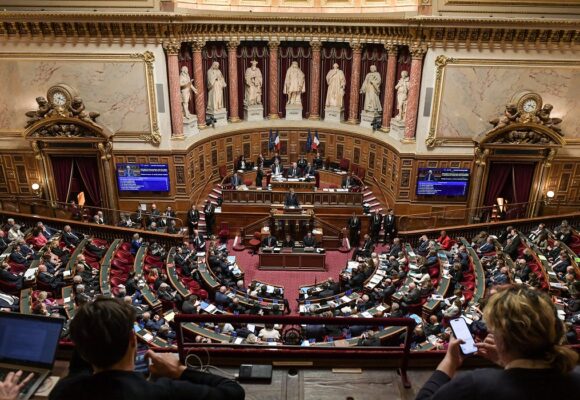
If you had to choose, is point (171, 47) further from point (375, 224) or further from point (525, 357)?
point (525, 357)

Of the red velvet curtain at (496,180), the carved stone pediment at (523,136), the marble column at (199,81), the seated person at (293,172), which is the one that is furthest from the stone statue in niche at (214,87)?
the red velvet curtain at (496,180)

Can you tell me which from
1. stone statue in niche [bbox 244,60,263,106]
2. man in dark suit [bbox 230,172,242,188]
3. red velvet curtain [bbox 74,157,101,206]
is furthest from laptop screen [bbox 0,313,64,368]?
stone statue in niche [bbox 244,60,263,106]

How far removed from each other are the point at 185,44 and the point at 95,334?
62.3 ft

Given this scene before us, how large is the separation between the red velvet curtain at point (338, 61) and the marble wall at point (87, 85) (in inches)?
341

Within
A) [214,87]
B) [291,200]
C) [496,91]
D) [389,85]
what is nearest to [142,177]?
[214,87]

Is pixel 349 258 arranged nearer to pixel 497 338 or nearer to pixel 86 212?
pixel 86 212

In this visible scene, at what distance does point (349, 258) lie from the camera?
18.1 meters

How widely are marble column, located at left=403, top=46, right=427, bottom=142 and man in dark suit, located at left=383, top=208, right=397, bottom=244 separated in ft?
10.4

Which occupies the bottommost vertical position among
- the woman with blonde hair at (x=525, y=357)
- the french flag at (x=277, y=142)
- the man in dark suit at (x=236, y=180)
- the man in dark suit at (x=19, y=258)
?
the man in dark suit at (x=19, y=258)

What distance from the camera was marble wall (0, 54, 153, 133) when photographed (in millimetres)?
17594

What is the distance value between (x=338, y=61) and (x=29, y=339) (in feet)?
67.2

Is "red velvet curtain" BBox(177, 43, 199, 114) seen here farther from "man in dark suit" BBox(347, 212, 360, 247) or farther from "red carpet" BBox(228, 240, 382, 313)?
"man in dark suit" BBox(347, 212, 360, 247)

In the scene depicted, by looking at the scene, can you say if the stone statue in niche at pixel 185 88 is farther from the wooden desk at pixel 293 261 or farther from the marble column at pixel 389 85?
the marble column at pixel 389 85

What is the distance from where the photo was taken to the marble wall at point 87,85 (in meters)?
17.6
